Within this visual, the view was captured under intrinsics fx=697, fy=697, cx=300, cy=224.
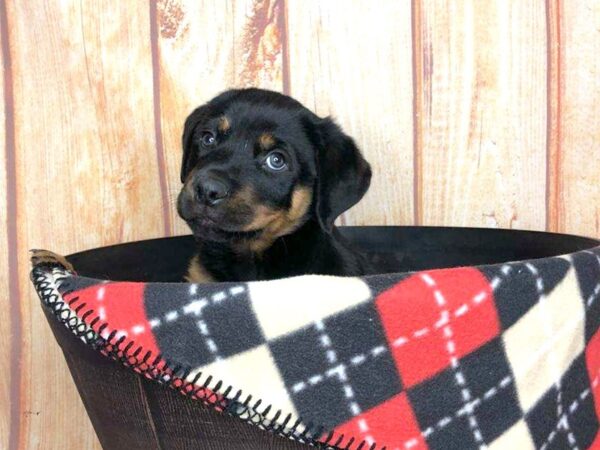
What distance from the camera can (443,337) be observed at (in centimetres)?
94

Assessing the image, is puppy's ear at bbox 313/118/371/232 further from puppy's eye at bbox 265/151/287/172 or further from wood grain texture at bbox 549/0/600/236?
wood grain texture at bbox 549/0/600/236

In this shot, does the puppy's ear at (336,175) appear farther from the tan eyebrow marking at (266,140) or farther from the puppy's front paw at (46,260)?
the puppy's front paw at (46,260)

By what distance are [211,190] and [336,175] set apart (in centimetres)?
30

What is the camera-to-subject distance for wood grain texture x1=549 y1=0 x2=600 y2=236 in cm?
198

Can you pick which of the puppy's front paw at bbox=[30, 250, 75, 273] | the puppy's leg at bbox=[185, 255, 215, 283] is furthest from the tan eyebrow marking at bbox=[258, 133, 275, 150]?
the puppy's front paw at bbox=[30, 250, 75, 273]

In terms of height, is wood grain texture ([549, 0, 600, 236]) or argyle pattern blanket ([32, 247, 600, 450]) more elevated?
wood grain texture ([549, 0, 600, 236])

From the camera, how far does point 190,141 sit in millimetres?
1723

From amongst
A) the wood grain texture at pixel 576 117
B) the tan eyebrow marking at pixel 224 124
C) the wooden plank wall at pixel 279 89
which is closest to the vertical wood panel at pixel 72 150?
the wooden plank wall at pixel 279 89

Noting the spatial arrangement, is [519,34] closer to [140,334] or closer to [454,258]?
[454,258]

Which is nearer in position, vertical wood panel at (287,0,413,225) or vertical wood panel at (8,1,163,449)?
vertical wood panel at (8,1,163,449)

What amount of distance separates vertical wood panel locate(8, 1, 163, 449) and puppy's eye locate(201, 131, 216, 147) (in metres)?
0.27

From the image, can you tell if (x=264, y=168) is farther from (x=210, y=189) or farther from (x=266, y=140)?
(x=210, y=189)

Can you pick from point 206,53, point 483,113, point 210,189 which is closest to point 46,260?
point 210,189

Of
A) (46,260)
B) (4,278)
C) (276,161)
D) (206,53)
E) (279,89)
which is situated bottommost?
(4,278)
